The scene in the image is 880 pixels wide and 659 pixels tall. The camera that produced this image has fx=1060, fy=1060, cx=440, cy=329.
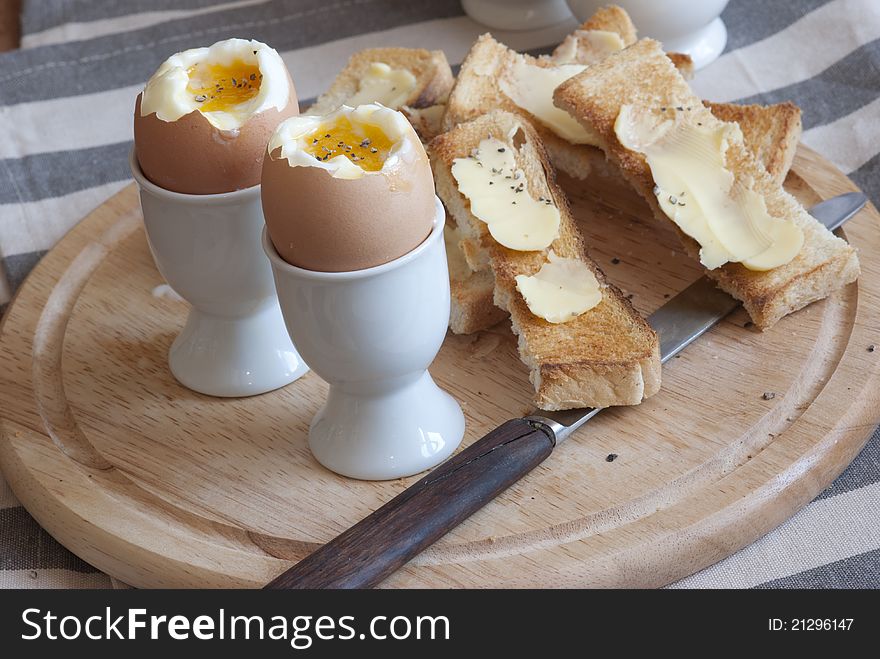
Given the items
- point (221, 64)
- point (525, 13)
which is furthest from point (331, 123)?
point (525, 13)

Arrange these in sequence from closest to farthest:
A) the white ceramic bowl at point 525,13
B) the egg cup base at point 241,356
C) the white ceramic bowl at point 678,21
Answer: the egg cup base at point 241,356
the white ceramic bowl at point 678,21
the white ceramic bowl at point 525,13

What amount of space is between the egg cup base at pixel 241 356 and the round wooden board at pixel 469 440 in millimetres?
31

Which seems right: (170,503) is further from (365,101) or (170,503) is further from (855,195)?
(855,195)

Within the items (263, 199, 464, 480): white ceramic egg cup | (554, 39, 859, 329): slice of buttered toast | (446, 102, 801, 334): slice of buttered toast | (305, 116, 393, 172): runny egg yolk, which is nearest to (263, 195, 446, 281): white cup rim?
(263, 199, 464, 480): white ceramic egg cup

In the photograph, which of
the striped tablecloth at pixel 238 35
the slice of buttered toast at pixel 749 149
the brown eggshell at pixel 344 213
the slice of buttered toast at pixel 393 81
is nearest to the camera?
the brown eggshell at pixel 344 213

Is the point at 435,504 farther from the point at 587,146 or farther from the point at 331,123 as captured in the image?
the point at 587,146

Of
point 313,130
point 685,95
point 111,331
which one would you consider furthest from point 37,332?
point 685,95

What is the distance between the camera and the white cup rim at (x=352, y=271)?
1.51 m

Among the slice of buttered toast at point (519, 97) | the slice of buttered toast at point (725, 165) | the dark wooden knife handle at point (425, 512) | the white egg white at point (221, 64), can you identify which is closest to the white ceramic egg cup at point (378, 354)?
the dark wooden knife handle at point (425, 512)

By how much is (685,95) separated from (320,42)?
4.60 ft

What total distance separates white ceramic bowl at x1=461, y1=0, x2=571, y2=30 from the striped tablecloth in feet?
0.10

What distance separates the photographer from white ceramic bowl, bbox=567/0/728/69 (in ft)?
9.26

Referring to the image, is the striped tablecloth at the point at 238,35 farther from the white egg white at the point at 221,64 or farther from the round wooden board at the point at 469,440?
the white egg white at the point at 221,64

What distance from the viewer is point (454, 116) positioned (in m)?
2.35
